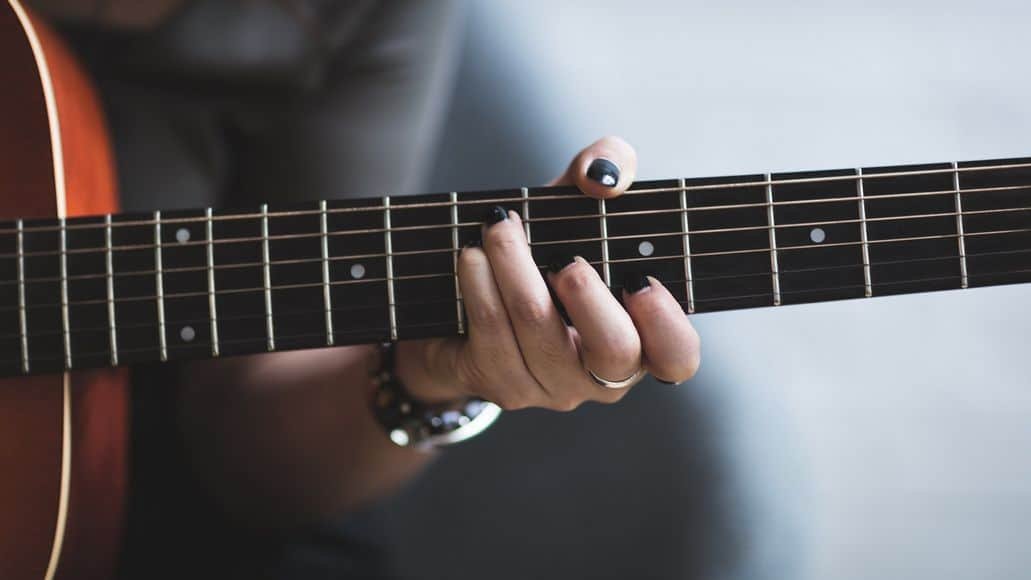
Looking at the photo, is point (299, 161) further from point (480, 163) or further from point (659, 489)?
point (659, 489)

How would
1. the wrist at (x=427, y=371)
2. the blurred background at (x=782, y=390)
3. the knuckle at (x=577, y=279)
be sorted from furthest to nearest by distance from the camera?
1. the blurred background at (x=782, y=390)
2. the wrist at (x=427, y=371)
3. the knuckle at (x=577, y=279)

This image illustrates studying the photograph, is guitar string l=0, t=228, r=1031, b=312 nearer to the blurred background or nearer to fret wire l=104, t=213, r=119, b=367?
fret wire l=104, t=213, r=119, b=367

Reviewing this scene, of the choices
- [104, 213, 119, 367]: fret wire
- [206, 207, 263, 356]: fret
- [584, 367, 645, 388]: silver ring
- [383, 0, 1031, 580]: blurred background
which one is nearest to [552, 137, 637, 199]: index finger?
[584, 367, 645, 388]: silver ring

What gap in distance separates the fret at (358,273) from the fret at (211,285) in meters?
0.09

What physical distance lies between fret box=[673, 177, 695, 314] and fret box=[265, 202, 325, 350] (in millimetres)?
232

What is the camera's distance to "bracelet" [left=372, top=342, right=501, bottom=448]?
63 cm

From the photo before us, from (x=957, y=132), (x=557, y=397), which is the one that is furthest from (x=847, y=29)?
(x=557, y=397)

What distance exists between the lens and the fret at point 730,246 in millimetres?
475

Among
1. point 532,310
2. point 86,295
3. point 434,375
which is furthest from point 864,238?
point 86,295

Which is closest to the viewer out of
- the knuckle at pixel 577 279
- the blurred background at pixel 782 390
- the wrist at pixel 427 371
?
the knuckle at pixel 577 279

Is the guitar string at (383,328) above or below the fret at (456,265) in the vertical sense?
below

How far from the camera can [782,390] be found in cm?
104

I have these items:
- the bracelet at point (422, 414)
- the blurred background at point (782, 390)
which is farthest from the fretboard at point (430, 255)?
the blurred background at point (782, 390)

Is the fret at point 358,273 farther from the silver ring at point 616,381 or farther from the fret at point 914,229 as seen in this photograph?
the fret at point 914,229
